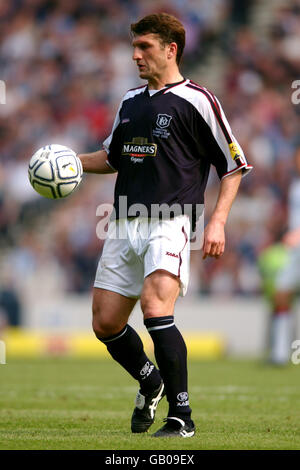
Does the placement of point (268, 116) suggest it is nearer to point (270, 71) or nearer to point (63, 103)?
point (270, 71)

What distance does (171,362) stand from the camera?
15.9 feet

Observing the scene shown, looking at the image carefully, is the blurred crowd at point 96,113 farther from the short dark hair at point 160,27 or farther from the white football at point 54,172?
the short dark hair at point 160,27

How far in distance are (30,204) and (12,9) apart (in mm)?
5757

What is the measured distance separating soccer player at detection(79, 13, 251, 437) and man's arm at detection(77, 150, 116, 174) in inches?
12.4

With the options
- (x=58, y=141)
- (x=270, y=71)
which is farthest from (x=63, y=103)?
(x=270, y=71)

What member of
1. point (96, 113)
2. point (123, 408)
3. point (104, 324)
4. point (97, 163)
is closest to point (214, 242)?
point (104, 324)

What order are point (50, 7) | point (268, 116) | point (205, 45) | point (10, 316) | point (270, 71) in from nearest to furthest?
point (10, 316)
point (268, 116)
point (270, 71)
point (205, 45)
point (50, 7)

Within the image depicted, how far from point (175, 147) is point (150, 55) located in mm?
557

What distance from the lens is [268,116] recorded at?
1636 centimetres

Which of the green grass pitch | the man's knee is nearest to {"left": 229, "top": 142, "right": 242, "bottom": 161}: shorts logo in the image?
the man's knee

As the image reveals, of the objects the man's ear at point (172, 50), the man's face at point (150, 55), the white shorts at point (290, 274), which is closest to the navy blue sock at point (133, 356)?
the man's face at point (150, 55)

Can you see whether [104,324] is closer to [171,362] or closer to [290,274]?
[171,362]

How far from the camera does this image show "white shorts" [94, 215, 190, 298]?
4965 millimetres

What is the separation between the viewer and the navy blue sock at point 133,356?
209 inches
